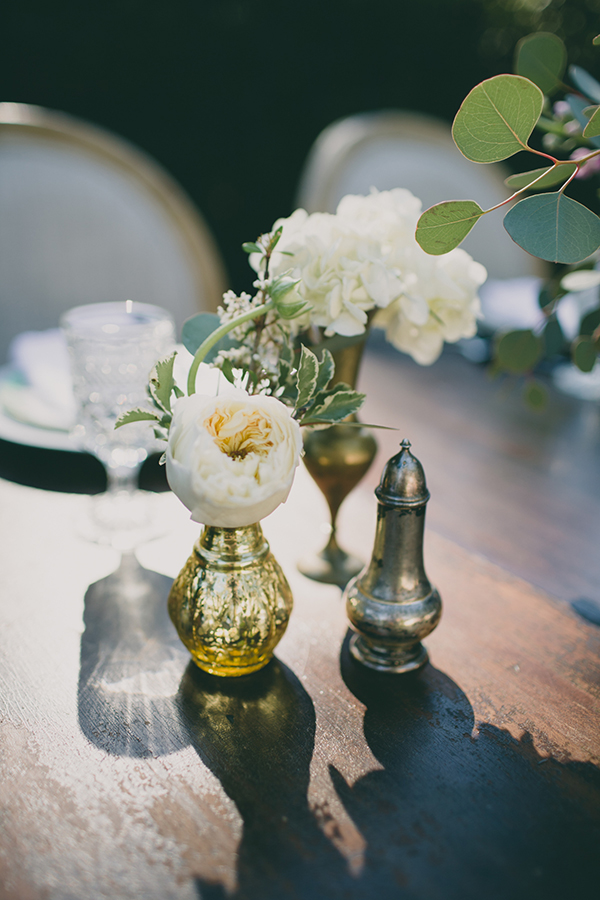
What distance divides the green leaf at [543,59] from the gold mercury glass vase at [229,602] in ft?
1.33

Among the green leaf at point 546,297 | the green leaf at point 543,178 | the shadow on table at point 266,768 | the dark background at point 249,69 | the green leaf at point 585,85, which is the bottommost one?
the shadow on table at point 266,768

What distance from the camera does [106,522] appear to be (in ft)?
2.00

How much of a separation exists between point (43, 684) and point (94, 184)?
3.04 feet

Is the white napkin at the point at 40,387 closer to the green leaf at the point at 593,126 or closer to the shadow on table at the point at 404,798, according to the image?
the shadow on table at the point at 404,798

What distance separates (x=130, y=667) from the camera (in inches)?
17.0

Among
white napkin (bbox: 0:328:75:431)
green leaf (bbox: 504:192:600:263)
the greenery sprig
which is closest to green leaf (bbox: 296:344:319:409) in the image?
the greenery sprig

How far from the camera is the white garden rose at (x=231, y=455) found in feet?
1.10

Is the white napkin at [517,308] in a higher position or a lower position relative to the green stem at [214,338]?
lower

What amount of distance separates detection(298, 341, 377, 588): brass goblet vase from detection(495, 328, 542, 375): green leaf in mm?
155

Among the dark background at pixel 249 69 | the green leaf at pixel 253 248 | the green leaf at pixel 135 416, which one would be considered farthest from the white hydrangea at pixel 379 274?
the dark background at pixel 249 69

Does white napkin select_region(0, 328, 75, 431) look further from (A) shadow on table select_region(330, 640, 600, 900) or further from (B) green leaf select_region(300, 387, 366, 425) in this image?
(A) shadow on table select_region(330, 640, 600, 900)

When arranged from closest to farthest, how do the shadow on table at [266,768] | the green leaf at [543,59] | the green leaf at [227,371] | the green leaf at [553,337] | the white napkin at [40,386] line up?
1. the shadow on table at [266,768]
2. the green leaf at [227,371]
3. the green leaf at [543,59]
4. the green leaf at [553,337]
5. the white napkin at [40,386]

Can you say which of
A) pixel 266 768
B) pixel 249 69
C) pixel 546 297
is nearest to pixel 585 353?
pixel 546 297

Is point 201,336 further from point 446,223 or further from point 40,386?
point 40,386
